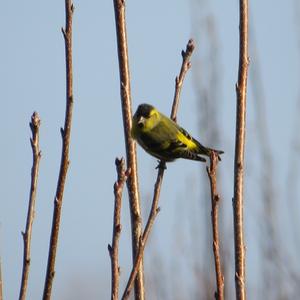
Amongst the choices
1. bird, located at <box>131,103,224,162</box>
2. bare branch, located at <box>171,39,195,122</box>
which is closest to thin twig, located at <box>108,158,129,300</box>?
bare branch, located at <box>171,39,195,122</box>

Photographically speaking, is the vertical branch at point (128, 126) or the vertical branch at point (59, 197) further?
the vertical branch at point (128, 126)

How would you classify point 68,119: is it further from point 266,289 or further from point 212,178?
point 266,289

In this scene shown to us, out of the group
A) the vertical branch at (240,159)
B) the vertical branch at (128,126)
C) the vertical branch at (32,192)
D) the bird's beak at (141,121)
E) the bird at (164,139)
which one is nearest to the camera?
the vertical branch at (32,192)

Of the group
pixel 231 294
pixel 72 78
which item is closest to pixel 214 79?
pixel 231 294

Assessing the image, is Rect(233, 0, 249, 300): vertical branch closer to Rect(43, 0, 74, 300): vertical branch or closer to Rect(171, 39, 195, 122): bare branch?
Rect(171, 39, 195, 122): bare branch

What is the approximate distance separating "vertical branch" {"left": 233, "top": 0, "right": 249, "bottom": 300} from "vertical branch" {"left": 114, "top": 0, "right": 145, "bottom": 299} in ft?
1.29

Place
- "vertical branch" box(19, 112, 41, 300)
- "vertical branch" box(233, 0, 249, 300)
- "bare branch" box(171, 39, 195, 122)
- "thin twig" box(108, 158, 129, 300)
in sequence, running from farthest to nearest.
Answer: "bare branch" box(171, 39, 195, 122) → "vertical branch" box(233, 0, 249, 300) → "vertical branch" box(19, 112, 41, 300) → "thin twig" box(108, 158, 129, 300)

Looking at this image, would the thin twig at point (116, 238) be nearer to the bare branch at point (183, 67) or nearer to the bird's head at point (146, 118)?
the bare branch at point (183, 67)

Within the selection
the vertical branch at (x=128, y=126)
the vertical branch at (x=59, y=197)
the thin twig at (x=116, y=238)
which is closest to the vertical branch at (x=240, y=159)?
the vertical branch at (x=128, y=126)

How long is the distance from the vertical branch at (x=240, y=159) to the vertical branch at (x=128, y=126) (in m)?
0.39

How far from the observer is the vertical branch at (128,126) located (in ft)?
9.94

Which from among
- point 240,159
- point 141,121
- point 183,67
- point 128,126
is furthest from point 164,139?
point 240,159

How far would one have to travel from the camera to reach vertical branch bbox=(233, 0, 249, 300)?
277 cm

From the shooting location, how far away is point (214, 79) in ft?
19.9
